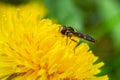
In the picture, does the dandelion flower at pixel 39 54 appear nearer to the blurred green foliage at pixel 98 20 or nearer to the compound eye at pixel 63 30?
the compound eye at pixel 63 30

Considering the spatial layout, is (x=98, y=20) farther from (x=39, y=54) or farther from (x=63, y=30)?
(x=39, y=54)

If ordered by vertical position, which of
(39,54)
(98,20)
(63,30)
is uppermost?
(98,20)

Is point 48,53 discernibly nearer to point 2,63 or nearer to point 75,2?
point 2,63

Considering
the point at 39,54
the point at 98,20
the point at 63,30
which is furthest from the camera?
the point at 98,20

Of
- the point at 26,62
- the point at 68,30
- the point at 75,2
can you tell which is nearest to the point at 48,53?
the point at 26,62

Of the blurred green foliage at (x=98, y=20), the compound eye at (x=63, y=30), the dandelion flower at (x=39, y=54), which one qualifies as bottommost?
the dandelion flower at (x=39, y=54)

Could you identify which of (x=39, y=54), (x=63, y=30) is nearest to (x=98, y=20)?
(x=63, y=30)

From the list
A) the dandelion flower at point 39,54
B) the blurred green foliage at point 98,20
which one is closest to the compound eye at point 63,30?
the dandelion flower at point 39,54
